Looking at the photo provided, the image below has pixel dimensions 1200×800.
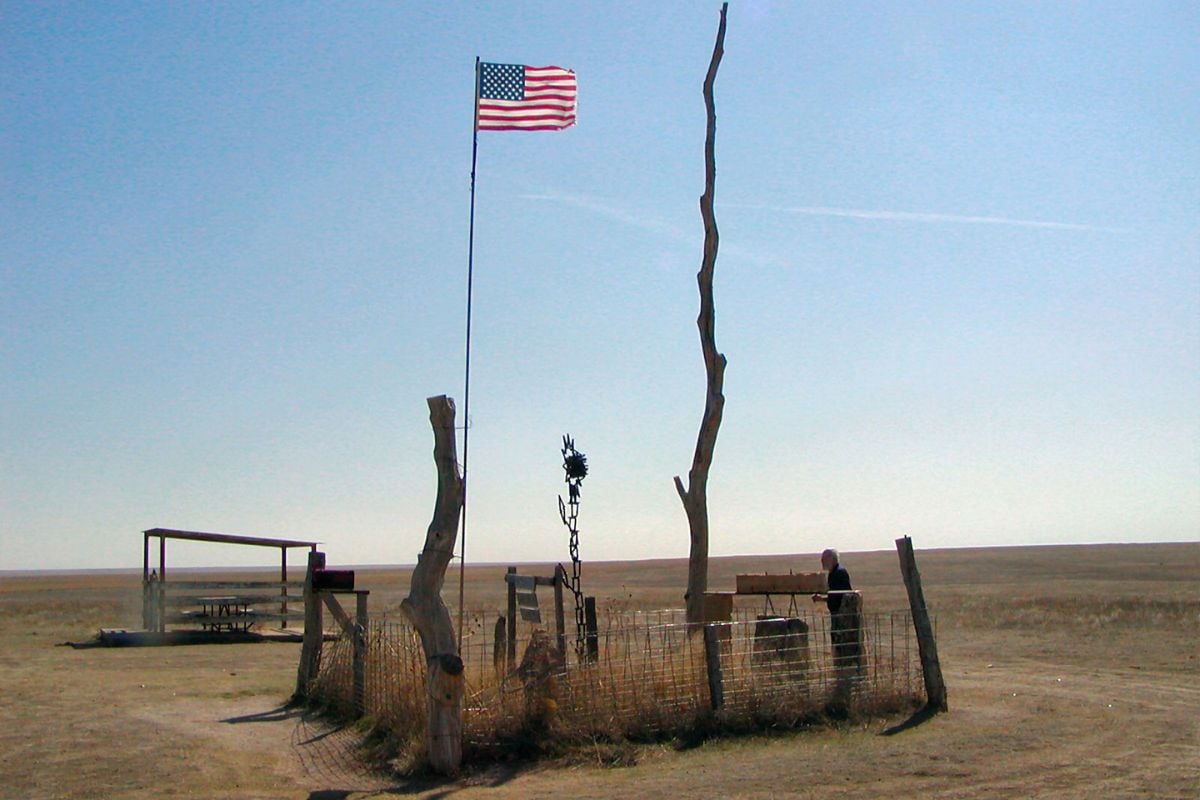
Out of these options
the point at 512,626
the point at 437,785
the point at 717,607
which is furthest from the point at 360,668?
the point at 717,607

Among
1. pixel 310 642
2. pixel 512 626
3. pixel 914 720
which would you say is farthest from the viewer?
pixel 310 642

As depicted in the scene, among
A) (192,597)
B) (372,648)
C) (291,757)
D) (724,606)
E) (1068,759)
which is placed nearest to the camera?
(1068,759)

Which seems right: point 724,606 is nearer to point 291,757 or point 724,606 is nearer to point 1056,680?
point 1056,680

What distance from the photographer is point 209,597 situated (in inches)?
917

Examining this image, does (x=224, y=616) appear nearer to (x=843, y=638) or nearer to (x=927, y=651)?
A: (x=843, y=638)

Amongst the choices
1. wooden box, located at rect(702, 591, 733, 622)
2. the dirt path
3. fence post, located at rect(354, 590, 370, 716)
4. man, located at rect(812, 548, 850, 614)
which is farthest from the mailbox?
man, located at rect(812, 548, 850, 614)

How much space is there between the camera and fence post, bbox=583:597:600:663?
10953mm

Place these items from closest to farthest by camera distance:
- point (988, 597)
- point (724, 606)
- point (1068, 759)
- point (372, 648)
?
point (1068, 759)
point (372, 648)
point (724, 606)
point (988, 597)

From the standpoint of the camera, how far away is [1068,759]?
9.57 metres

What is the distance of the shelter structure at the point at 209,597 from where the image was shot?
2269 centimetres

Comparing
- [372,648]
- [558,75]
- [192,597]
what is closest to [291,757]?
[372,648]

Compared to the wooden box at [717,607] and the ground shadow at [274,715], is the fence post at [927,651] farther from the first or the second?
the ground shadow at [274,715]

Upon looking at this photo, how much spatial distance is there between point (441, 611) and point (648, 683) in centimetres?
211

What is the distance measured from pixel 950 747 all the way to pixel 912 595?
2.54m
